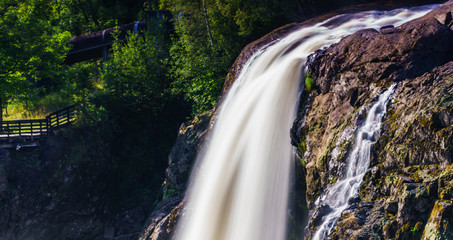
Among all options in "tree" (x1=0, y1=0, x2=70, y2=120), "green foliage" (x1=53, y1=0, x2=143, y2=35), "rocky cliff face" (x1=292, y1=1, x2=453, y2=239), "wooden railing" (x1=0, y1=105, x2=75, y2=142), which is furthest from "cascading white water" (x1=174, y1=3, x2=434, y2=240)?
"green foliage" (x1=53, y1=0, x2=143, y2=35)

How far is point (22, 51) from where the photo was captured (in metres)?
28.2

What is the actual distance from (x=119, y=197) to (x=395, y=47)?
60.4 ft

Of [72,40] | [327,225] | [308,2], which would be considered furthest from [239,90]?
[72,40]

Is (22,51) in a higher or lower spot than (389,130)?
higher

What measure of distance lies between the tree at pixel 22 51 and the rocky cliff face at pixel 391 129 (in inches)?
735

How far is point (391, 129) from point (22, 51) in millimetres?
23207

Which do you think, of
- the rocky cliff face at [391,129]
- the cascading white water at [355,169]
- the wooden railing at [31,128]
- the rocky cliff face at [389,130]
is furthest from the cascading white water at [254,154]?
the wooden railing at [31,128]

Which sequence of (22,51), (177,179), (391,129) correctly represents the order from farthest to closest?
(22,51) → (177,179) → (391,129)

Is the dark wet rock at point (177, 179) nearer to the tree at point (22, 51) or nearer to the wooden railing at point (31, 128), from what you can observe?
the wooden railing at point (31, 128)

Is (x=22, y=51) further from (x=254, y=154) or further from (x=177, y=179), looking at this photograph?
(x=254, y=154)

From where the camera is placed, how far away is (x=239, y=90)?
20078 mm

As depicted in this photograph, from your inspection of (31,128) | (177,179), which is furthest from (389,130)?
(31,128)

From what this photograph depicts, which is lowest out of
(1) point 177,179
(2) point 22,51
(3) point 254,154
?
(1) point 177,179

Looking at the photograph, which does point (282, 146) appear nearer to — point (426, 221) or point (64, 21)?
point (426, 221)
